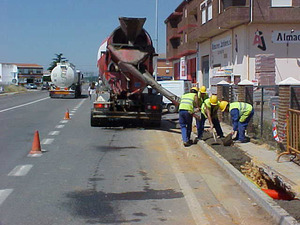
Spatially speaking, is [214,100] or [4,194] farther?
[214,100]

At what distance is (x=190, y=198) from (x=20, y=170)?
3.62 meters

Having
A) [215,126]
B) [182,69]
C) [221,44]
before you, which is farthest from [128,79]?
[182,69]

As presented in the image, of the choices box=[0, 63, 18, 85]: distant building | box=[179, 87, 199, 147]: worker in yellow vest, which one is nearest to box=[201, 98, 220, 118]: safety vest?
box=[179, 87, 199, 147]: worker in yellow vest

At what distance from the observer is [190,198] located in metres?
6.54

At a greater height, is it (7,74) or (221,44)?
(221,44)

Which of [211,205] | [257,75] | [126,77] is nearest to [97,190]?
[211,205]

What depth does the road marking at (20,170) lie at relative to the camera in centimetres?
802

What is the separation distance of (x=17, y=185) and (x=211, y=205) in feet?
10.6

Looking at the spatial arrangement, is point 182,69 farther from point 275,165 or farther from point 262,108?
point 275,165

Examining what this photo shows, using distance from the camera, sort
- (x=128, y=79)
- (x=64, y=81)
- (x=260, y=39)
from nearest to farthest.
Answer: (x=128, y=79) < (x=260, y=39) < (x=64, y=81)

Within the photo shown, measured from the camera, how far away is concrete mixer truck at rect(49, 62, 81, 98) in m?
41.5

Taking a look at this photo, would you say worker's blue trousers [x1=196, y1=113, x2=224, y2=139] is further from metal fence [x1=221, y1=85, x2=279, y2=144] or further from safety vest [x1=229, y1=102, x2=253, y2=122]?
metal fence [x1=221, y1=85, x2=279, y2=144]

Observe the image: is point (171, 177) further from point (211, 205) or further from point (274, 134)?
point (274, 134)

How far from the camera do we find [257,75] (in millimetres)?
26484
